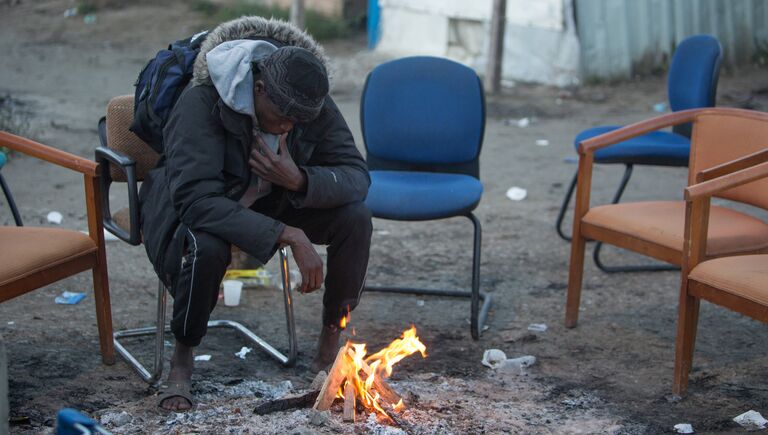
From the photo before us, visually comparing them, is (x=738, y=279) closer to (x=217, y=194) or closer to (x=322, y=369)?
(x=322, y=369)

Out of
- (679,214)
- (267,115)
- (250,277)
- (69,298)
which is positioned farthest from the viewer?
(250,277)

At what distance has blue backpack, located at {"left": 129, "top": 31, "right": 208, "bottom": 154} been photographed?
3.80m

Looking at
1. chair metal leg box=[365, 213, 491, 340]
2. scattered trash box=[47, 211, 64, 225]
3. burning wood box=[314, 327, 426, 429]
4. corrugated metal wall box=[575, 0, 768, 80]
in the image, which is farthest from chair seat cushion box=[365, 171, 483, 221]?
corrugated metal wall box=[575, 0, 768, 80]

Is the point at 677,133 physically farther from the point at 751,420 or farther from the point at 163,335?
the point at 163,335

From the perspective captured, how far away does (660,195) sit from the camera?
7074 millimetres

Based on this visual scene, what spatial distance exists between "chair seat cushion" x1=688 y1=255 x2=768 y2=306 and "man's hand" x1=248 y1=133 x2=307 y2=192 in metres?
1.63

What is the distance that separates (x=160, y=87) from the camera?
382 cm

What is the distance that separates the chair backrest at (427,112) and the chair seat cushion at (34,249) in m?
1.80

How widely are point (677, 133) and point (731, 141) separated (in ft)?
5.65

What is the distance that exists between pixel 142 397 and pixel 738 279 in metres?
2.38

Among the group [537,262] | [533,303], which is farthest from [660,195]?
[533,303]

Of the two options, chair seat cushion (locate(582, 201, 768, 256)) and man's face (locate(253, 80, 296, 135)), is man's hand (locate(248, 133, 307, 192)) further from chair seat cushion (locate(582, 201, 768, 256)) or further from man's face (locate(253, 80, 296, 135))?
chair seat cushion (locate(582, 201, 768, 256))

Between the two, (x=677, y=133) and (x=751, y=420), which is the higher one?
(x=677, y=133)

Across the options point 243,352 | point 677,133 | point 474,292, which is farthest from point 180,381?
point 677,133
